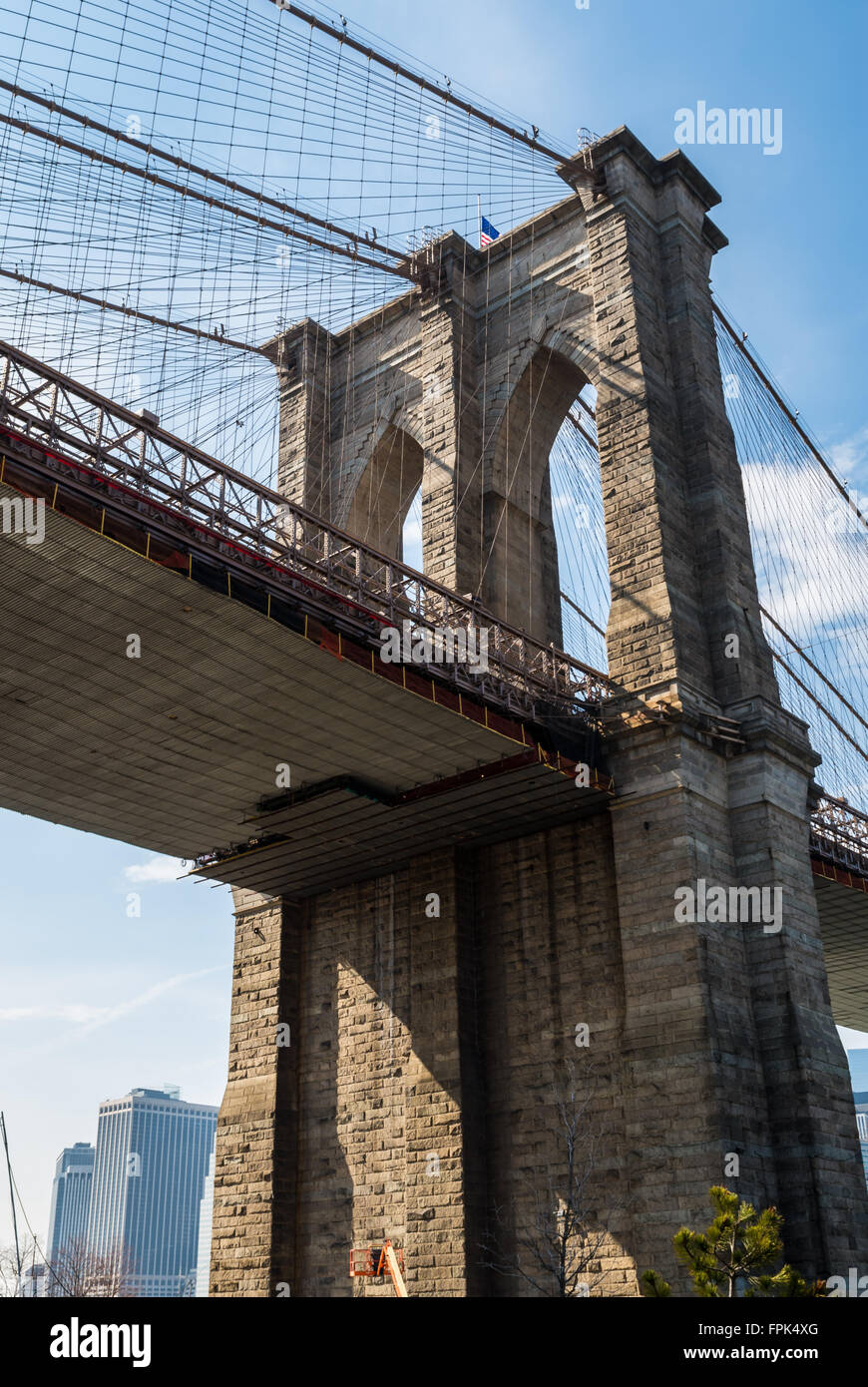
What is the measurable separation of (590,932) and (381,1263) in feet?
25.2

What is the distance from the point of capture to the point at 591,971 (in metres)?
25.0

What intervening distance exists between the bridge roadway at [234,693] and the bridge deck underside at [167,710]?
0.05 metres

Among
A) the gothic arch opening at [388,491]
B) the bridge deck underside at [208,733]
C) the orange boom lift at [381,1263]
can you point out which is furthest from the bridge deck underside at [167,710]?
the gothic arch opening at [388,491]

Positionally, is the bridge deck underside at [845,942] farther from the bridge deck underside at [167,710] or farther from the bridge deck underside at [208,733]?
the bridge deck underside at [167,710]

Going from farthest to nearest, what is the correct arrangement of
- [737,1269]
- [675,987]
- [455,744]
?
[455,744] → [675,987] → [737,1269]

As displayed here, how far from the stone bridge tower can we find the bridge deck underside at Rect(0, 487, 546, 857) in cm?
365

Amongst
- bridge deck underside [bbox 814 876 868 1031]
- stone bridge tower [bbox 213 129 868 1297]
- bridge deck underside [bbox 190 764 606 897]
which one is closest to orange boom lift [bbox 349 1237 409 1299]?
stone bridge tower [bbox 213 129 868 1297]

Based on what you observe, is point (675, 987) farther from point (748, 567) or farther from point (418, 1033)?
point (748, 567)

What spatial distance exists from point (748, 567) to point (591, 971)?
1005 centimetres

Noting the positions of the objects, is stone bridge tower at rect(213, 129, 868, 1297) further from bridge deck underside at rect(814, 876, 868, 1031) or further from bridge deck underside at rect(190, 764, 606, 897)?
bridge deck underside at rect(814, 876, 868, 1031)

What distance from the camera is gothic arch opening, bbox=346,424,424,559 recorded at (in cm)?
3681

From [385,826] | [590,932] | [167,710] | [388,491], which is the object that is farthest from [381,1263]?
[388,491]
